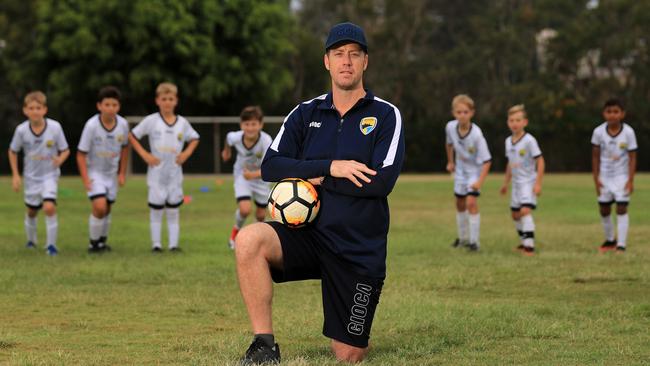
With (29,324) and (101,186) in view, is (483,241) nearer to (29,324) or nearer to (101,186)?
A: (101,186)

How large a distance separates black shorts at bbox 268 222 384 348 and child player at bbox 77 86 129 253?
24.9 feet

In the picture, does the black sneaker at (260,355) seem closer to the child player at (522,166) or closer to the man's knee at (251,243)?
the man's knee at (251,243)

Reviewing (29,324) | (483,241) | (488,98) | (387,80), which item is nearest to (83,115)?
(387,80)

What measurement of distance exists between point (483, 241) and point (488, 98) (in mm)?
44372

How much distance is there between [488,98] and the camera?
196 feet

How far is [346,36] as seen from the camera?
257 inches

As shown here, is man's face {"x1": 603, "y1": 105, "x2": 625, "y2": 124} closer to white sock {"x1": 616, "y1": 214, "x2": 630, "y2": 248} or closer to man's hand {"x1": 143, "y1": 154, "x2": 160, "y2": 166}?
white sock {"x1": 616, "y1": 214, "x2": 630, "y2": 248}

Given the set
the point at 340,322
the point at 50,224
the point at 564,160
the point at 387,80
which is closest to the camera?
the point at 340,322

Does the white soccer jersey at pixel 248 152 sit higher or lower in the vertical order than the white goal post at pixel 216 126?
higher

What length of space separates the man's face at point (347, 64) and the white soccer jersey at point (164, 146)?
8.02 m

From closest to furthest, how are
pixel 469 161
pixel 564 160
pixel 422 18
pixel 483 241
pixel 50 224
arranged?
pixel 50 224 < pixel 469 161 < pixel 483 241 < pixel 564 160 < pixel 422 18

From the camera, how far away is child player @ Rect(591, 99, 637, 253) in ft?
47.6

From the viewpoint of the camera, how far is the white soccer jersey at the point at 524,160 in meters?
14.6

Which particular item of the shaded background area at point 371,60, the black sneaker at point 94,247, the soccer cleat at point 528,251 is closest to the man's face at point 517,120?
the soccer cleat at point 528,251
